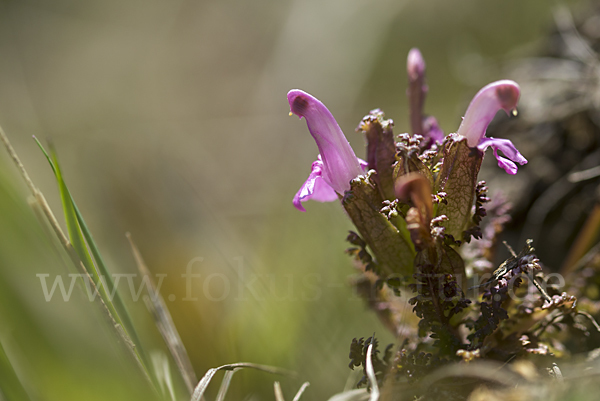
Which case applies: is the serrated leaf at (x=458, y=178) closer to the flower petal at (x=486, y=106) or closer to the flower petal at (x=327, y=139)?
the flower petal at (x=486, y=106)

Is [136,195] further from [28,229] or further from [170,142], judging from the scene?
[28,229]

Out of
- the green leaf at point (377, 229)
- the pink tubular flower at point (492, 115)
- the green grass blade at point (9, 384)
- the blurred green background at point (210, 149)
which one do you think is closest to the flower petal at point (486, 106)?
the pink tubular flower at point (492, 115)

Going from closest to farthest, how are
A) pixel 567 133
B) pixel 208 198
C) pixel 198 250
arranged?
pixel 567 133 < pixel 198 250 < pixel 208 198

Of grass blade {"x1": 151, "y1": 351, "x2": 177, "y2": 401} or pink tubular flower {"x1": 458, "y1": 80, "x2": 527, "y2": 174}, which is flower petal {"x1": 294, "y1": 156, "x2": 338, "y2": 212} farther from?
grass blade {"x1": 151, "y1": 351, "x2": 177, "y2": 401}

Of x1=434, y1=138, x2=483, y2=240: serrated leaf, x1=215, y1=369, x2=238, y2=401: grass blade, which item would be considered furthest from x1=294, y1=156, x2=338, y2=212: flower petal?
x1=215, y1=369, x2=238, y2=401: grass blade

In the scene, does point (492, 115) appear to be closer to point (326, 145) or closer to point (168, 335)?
point (326, 145)

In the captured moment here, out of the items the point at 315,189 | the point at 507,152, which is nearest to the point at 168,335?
the point at 315,189

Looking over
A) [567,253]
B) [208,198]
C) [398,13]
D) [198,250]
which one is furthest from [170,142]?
[567,253]

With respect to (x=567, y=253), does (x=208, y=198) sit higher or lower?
higher
